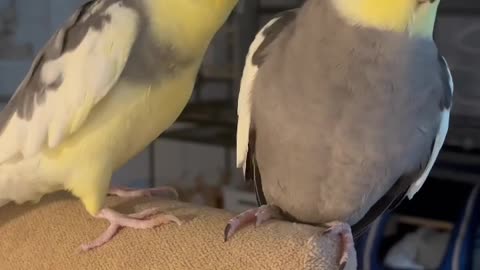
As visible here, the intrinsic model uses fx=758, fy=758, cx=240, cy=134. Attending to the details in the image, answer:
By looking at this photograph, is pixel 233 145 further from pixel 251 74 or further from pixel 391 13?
pixel 391 13

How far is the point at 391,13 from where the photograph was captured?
0.67 m

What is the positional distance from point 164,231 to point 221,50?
5.32ft

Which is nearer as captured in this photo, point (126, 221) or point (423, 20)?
point (423, 20)

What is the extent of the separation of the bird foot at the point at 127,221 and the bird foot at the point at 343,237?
0.16m

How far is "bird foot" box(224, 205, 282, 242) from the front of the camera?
71 cm

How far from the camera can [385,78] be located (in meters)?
0.67

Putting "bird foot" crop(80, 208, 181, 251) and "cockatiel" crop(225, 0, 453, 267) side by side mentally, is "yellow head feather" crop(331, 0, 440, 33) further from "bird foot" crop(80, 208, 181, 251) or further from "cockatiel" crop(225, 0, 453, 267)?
"bird foot" crop(80, 208, 181, 251)

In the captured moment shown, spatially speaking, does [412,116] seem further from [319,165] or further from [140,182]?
[140,182]

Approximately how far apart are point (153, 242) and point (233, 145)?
1.39 m

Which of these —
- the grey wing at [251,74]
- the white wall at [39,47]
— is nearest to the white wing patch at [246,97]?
the grey wing at [251,74]

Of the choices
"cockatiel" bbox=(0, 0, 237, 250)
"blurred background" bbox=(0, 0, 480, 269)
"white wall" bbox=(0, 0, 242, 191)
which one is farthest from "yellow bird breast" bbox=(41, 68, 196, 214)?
"white wall" bbox=(0, 0, 242, 191)

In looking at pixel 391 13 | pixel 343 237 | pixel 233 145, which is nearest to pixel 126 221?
pixel 343 237

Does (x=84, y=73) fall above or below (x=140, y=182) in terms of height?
above

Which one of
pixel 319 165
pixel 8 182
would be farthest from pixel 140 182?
pixel 319 165
